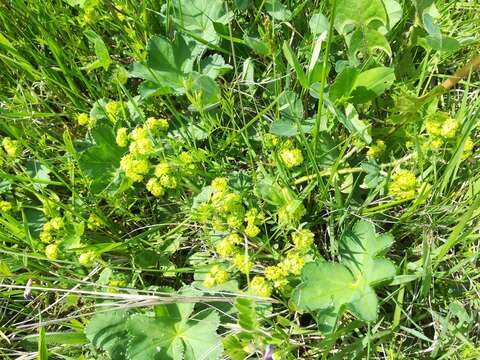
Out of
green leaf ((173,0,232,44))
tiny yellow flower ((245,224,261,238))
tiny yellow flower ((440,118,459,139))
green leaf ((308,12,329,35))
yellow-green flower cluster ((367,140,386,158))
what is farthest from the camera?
green leaf ((173,0,232,44))

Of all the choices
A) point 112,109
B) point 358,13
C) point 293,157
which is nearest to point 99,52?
point 112,109

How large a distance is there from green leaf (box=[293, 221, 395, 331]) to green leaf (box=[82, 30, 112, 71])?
1137 millimetres

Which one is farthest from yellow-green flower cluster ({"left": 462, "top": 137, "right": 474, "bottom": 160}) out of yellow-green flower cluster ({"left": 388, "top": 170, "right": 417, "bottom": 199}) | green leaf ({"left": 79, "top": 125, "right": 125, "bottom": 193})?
green leaf ({"left": 79, "top": 125, "right": 125, "bottom": 193})

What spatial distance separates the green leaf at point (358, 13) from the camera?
1.89m

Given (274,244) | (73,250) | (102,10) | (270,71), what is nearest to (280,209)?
(274,244)

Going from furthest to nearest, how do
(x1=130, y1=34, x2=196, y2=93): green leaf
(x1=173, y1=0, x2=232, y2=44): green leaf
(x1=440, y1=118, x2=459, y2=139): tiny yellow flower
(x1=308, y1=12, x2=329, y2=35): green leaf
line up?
1. (x1=173, y1=0, x2=232, y2=44): green leaf
2. (x1=130, y1=34, x2=196, y2=93): green leaf
3. (x1=308, y1=12, x2=329, y2=35): green leaf
4. (x1=440, y1=118, x2=459, y2=139): tiny yellow flower

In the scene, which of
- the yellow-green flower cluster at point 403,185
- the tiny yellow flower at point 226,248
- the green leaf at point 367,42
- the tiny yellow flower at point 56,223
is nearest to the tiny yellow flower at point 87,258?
the tiny yellow flower at point 56,223

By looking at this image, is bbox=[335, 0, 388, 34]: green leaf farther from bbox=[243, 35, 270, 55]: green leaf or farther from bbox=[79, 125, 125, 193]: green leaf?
bbox=[79, 125, 125, 193]: green leaf

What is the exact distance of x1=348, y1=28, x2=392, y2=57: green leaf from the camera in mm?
1863

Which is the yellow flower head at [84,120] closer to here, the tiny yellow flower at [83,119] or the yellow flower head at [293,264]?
the tiny yellow flower at [83,119]

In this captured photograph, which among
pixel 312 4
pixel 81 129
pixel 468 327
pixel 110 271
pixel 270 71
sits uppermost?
pixel 312 4

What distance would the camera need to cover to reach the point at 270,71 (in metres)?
2.09

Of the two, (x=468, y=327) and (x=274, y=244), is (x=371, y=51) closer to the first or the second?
(x=274, y=244)

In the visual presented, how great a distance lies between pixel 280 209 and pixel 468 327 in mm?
723
